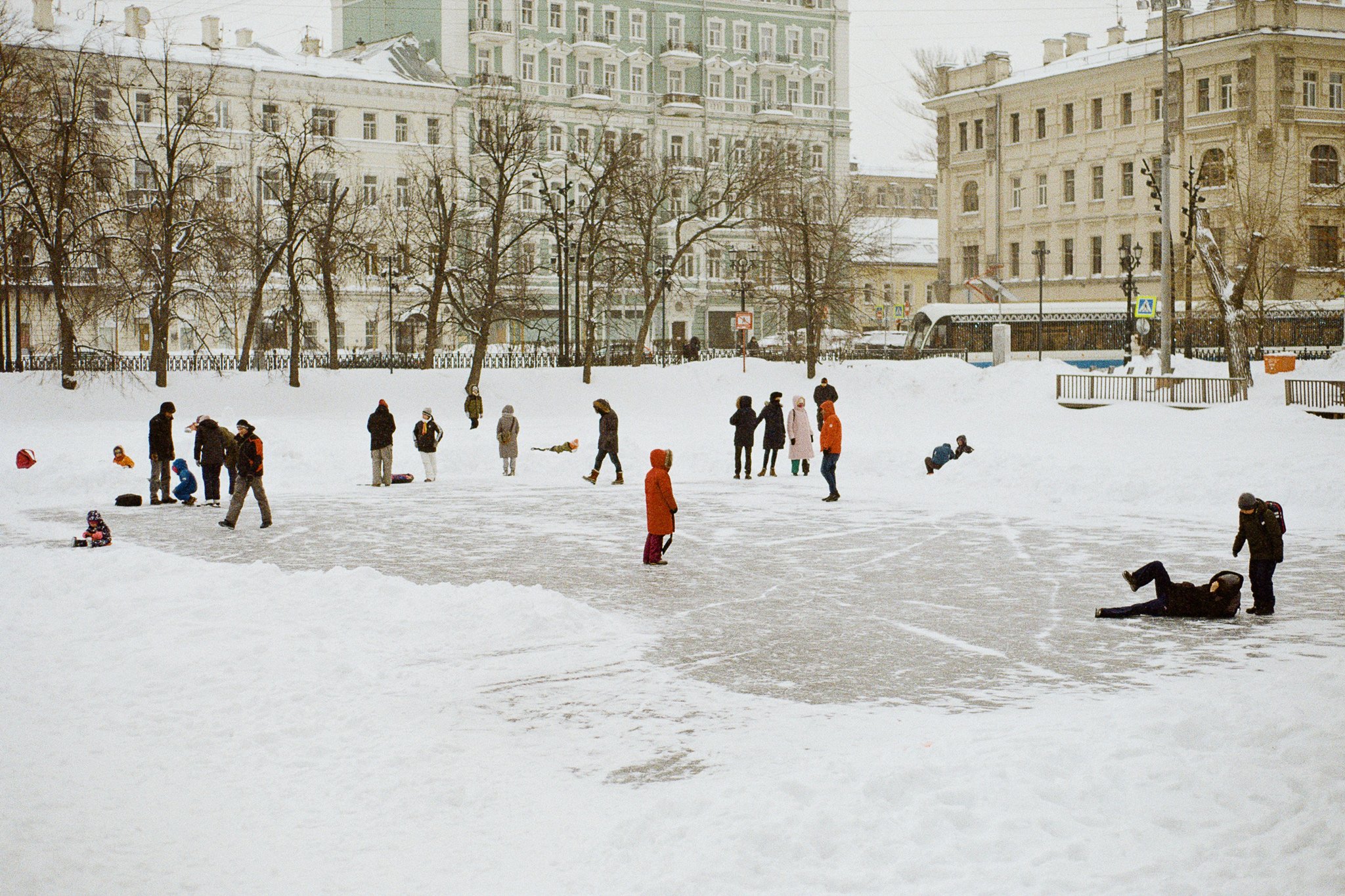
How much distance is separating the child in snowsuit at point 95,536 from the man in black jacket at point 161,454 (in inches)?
182

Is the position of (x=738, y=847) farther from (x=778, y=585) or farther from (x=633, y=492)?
(x=633, y=492)

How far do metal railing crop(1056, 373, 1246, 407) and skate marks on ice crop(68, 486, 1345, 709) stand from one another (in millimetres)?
15244

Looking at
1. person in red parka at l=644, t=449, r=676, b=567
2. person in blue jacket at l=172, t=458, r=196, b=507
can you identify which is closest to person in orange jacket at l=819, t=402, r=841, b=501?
person in red parka at l=644, t=449, r=676, b=567

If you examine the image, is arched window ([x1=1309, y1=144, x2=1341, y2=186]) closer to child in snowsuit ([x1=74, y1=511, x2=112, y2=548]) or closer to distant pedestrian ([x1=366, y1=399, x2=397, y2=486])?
distant pedestrian ([x1=366, y1=399, x2=397, y2=486])

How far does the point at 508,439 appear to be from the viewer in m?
25.6

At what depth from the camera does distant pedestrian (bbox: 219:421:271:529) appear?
717 inches

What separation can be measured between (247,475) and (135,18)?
58.4 m

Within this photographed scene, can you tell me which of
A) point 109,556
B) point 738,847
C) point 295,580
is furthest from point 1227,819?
point 109,556

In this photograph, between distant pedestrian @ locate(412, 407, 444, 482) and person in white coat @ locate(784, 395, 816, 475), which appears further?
person in white coat @ locate(784, 395, 816, 475)

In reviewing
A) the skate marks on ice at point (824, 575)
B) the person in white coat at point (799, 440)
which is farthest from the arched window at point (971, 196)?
the skate marks on ice at point (824, 575)

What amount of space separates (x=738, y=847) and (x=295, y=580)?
7.70 m

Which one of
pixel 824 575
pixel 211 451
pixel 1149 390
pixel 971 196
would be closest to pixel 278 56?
pixel 971 196

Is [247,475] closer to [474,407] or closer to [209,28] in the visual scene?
[474,407]

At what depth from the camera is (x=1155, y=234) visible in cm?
6625
